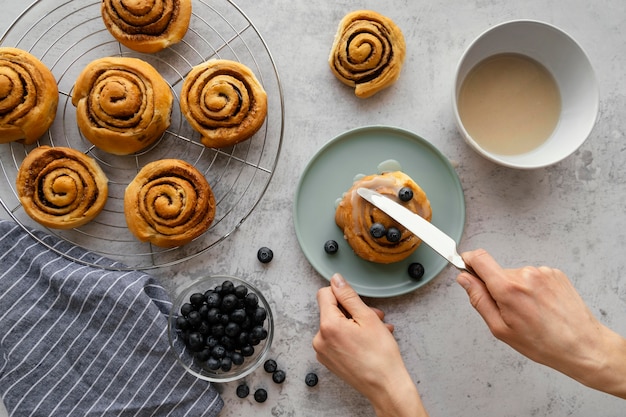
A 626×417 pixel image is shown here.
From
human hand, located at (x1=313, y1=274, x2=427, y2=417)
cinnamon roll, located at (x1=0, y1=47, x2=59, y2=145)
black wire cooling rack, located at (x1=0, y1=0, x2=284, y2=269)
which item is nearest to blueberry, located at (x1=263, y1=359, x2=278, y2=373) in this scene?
human hand, located at (x1=313, y1=274, x2=427, y2=417)

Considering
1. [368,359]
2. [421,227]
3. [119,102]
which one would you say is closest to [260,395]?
[368,359]

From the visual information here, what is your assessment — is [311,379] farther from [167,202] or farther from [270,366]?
[167,202]

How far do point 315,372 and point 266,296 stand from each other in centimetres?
31

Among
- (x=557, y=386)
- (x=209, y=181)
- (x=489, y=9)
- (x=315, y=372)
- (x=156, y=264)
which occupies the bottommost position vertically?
(x=557, y=386)

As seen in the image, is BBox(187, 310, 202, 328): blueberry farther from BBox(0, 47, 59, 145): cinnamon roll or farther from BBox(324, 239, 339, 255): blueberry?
BBox(0, 47, 59, 145): cinnamon roll

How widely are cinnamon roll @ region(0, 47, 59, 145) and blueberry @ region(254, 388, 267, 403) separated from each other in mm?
1108

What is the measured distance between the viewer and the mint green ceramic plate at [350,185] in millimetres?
1938

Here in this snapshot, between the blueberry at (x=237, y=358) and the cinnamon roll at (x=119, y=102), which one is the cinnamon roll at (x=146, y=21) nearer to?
the cinnamon roll at (x=119, y=102)

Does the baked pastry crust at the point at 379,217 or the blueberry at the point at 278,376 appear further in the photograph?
the blueberry at the point at 278,376

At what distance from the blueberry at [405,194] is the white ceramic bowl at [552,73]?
0.79 feet

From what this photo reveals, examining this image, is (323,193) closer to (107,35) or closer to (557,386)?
(107,35)

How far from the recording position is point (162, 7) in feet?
5.97

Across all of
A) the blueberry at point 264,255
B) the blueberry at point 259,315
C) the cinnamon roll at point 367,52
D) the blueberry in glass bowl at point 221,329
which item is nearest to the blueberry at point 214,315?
the blueberry in glass bowl at point 221,329

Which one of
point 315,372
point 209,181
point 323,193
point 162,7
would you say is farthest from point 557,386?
point 162,7
